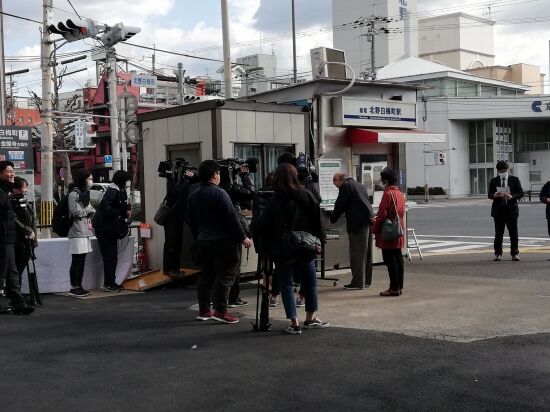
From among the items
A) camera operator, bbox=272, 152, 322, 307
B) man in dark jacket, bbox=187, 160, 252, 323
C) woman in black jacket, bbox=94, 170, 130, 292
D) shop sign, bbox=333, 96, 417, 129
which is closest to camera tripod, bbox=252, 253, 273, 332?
man in dark jacket, bbox=187, 160, 252, 323

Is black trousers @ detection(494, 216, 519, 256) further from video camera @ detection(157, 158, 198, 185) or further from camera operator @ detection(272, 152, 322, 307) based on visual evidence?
video camera @ detection(157, 158, 198, 185)

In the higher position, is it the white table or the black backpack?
the black backpack

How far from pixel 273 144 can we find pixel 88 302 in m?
3.97

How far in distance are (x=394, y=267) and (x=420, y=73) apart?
53.8m

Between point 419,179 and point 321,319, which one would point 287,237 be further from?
point 419,179

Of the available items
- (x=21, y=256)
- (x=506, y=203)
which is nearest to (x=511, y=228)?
(x=506, y=203)

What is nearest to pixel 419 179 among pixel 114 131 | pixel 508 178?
pixel 114 131

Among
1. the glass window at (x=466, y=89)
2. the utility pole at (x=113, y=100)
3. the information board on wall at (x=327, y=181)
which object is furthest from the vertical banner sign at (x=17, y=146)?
the glass window at (x=466, y=89)

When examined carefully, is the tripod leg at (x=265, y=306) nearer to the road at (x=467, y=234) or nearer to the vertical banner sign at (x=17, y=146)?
the road at (x=467, y=234)

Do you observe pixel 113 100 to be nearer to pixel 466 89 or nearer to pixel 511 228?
pixel 511 228

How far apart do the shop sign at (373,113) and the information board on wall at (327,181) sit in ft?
2.31

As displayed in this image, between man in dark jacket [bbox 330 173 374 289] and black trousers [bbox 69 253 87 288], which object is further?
black trousers [bbox 69 253 87 288]

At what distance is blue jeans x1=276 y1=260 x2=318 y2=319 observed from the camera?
7.30m

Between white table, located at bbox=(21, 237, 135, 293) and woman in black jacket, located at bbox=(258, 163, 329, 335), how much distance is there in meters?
4.57
